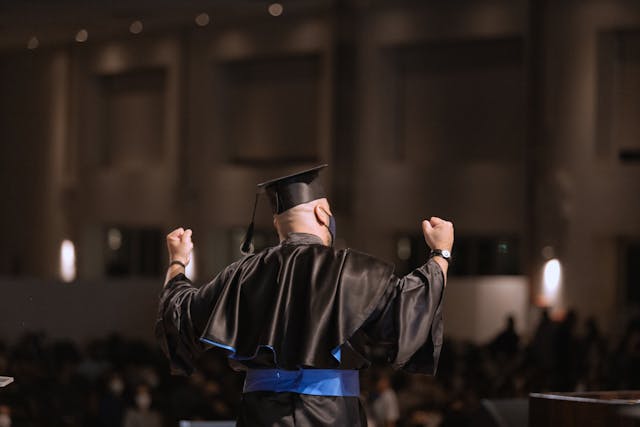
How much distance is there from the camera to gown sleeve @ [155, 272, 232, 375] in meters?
4.60

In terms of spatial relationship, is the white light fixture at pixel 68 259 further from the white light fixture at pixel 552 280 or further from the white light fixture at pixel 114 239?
the white light fixture at pixel 552 280

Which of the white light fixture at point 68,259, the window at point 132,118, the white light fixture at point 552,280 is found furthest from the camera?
the white light fixture at point 68,259

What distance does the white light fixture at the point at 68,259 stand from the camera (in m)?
25.2

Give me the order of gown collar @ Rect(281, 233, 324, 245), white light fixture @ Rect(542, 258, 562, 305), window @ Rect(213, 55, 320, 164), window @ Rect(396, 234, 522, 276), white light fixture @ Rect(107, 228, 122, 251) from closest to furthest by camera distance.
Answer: gown collar @ Rect(281, 233, 324, 245) → white light fixture @ Rect(542, 258, 562, 305) → window @ Rect(396, 234, 522, 276) → window @ Rect(213, 55, 320, 164) → white light fixture @ Rect(107, 228, 122, 251)

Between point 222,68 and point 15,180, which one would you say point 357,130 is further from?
point 15,180

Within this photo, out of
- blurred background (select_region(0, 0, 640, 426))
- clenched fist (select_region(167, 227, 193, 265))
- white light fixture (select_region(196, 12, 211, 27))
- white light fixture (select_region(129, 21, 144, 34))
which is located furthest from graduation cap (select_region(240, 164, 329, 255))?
white light fixture (select_region(129, 21, 144, 34))

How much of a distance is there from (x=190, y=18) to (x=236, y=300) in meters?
18.7

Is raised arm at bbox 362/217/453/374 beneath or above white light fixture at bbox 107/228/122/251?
above

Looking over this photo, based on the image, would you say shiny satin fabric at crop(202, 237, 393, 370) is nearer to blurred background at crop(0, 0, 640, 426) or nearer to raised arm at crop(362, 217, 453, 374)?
raised arm at crop(362, 217, 453, 374)

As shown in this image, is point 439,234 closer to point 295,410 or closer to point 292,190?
point 292,190

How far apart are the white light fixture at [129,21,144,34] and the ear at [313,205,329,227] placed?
19.2 m

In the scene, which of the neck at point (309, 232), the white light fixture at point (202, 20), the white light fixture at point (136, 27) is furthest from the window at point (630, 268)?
the neck at point (309, 232)

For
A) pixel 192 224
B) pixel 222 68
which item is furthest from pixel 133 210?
pixel 222 68

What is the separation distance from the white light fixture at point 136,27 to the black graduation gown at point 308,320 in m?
19.3
